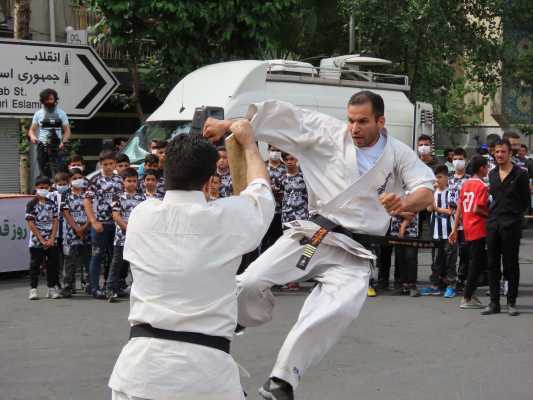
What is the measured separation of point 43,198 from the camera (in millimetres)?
11445

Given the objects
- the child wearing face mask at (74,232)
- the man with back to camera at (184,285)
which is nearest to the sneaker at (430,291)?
the child wearing face mask at (74,232)

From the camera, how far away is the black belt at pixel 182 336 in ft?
12.9

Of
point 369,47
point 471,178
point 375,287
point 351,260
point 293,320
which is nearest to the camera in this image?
point 351,260

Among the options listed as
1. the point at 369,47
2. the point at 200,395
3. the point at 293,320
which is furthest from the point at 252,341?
the point at 369,47

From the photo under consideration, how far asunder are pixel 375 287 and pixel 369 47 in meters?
11.4

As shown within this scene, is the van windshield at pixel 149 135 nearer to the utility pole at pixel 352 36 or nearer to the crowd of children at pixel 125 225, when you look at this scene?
the crowd of children at pixel 125 225

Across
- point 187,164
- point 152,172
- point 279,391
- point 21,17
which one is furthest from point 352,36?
point 187,164

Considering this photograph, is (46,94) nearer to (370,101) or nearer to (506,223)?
(506,223)

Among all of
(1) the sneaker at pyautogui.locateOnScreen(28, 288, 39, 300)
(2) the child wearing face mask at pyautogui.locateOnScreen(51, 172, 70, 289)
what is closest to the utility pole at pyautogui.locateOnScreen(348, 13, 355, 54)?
(2) the child wearing face mask at pyautogui.locateOnScreen(51, 172, 70, 289)

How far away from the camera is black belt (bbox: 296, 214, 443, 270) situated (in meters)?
6.05

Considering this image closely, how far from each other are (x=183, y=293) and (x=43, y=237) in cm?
765

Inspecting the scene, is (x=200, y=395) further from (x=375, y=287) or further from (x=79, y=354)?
(x=375, y=287)

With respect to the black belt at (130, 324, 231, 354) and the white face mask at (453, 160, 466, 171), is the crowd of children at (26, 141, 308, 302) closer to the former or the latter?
the white face mask at (453, 160, 466, 171)

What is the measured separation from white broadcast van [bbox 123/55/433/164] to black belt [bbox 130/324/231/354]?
10.4 m
